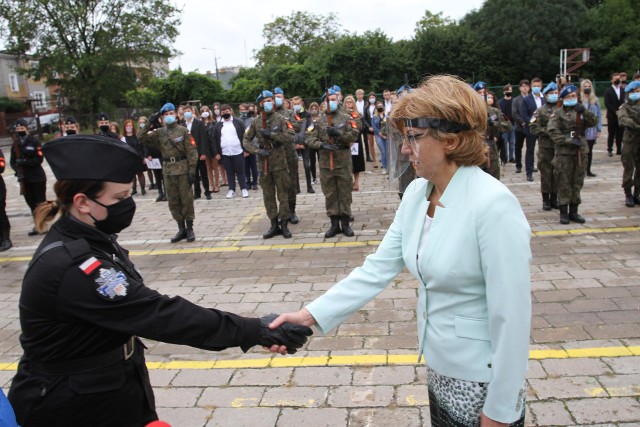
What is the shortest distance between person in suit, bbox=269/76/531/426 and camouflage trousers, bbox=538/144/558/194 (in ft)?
26.0

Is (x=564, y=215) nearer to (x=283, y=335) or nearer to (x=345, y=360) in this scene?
(x=345, y=360)

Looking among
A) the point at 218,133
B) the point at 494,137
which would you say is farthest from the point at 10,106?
the point at 494,137

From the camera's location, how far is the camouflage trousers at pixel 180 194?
9.12 meters

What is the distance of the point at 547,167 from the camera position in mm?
9508

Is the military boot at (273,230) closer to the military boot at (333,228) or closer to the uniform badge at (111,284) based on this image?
the military boot at (333,228)

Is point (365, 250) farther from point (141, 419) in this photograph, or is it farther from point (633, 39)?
point (633, 39)

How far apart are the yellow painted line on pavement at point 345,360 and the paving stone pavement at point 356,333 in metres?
0.02

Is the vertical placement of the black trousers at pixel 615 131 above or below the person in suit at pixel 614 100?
below

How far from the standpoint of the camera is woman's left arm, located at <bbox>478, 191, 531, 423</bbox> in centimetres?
188

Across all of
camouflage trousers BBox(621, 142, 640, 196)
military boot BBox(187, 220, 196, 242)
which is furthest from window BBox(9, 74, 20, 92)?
camouflage trousers BBox(621, 142, 640, 196)

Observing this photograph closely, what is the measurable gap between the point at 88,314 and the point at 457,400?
149cm

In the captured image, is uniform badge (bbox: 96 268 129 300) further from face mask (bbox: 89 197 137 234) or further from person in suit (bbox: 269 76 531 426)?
person in suit (bbox: 269 76 531 426)

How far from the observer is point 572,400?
3.71 m

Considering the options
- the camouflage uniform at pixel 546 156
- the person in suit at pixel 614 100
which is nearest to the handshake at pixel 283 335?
the camouflage uniform at pixel 546 156
